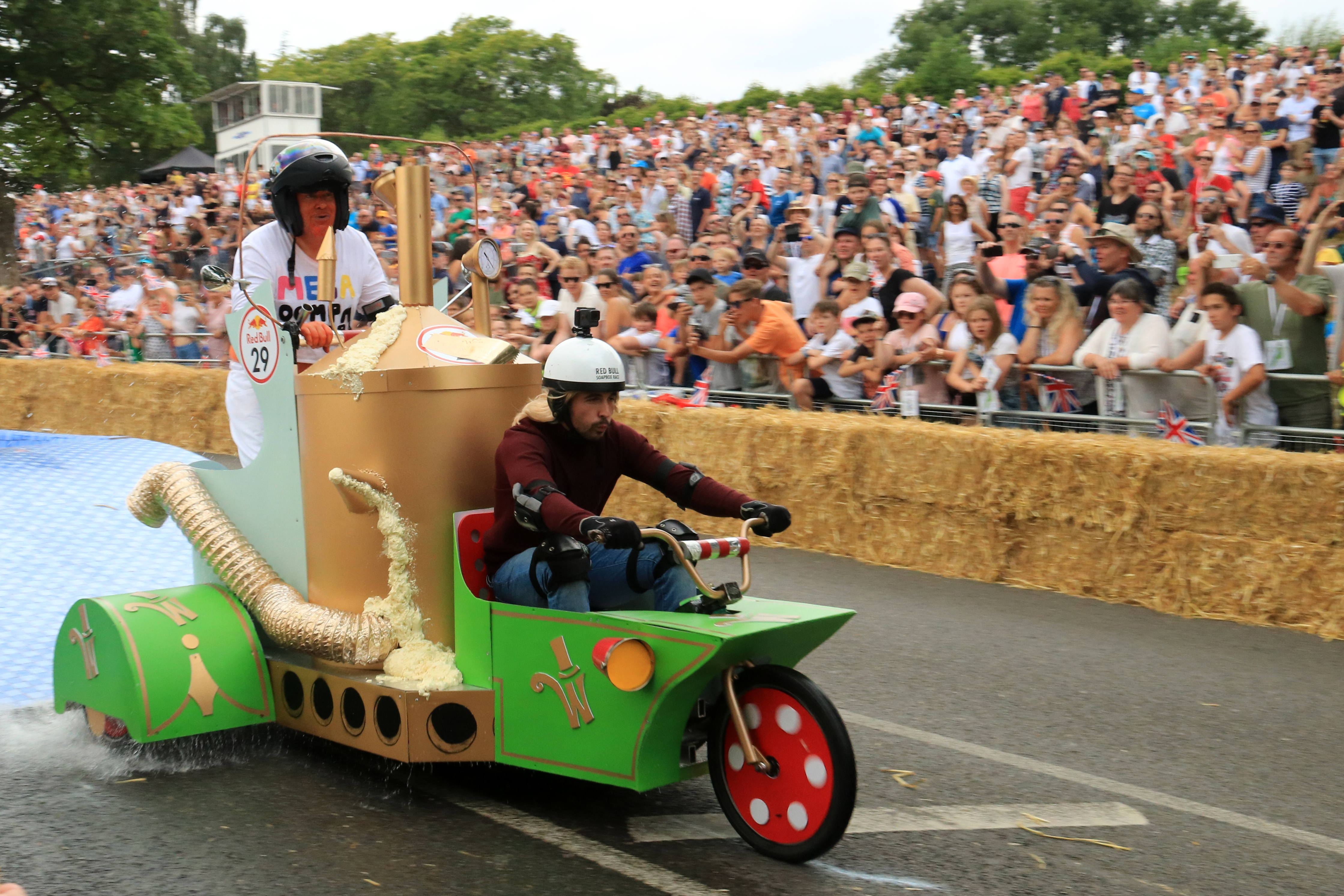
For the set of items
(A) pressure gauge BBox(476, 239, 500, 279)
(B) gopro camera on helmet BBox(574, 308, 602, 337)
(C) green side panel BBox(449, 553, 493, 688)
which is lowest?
(C) green side panel BBox(449, 553, 493, 688)

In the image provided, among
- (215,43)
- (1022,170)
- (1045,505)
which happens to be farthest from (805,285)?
(215,43)

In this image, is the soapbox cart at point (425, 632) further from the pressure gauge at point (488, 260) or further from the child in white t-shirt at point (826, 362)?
the child in white t-shirt at point (826, 362)

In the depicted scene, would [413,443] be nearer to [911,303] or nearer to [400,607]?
[400,607]

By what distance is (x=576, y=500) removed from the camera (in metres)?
4.62

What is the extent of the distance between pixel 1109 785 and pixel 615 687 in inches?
76.5

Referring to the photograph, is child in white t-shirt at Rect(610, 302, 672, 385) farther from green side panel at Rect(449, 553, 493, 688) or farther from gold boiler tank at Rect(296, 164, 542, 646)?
green side panel at Rect(449, 553, 493, 688)

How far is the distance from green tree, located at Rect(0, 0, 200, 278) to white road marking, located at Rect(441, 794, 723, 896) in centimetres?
2887

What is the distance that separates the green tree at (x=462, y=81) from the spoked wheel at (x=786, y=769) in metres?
60.3

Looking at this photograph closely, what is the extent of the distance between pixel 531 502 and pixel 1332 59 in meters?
13.9

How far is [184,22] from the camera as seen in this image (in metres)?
84.8

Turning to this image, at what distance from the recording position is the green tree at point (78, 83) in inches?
1149

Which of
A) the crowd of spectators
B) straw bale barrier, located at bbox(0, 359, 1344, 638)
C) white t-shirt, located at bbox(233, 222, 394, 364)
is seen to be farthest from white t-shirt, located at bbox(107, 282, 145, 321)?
white t-shirt, located at bbox(233, 222, 394, 364)

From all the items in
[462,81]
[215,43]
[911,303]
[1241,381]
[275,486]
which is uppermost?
[215,43]

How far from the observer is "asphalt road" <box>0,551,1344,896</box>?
3768 millimetres
